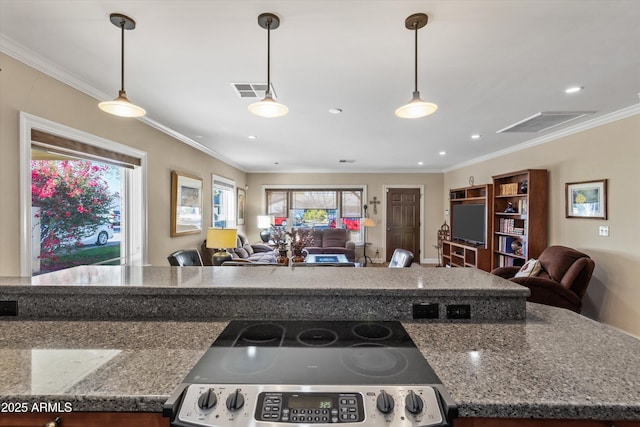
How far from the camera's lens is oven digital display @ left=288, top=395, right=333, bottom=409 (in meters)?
0.77

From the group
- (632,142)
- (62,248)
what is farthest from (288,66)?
(632,142)

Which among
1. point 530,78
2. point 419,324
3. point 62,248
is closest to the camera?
point 419,324

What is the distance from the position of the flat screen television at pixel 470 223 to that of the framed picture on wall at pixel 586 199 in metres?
1.47

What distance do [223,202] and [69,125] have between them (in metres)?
4.00

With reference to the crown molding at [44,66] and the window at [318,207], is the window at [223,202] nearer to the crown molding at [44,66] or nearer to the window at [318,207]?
the window at [318,207]

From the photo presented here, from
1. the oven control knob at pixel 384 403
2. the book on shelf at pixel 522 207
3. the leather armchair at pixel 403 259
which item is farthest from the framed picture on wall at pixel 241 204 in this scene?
the oven control knob at pixel 384 403

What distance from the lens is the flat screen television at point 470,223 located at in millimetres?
5410

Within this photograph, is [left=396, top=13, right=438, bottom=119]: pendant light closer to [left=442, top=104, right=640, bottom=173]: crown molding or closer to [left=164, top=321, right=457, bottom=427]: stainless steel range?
[left=164, top=321, right=457, bottom=427]: stainless steel range

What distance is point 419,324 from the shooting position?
1246 millimetres

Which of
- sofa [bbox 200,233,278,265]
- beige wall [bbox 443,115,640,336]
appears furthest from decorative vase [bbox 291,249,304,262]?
beige wall [bbox 443,115,640,336]

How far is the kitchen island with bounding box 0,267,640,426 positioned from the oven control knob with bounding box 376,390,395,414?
0.57ft

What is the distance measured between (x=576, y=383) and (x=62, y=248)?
11.8 feet

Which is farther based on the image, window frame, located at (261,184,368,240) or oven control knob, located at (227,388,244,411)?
window frame, located at (261,184,368,240)

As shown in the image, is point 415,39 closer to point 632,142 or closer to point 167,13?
point 167,13
